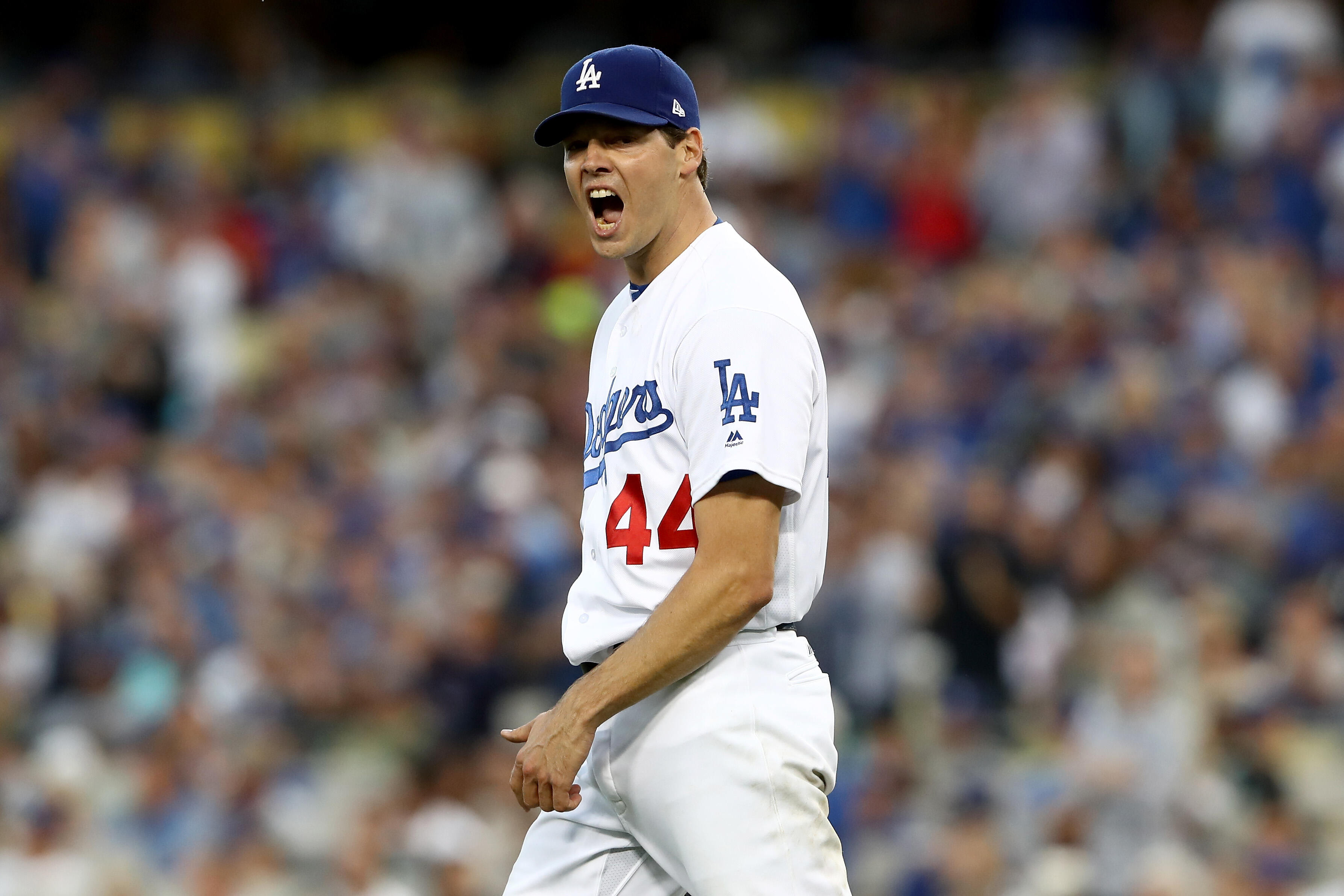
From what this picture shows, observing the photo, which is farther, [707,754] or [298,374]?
[298,374]

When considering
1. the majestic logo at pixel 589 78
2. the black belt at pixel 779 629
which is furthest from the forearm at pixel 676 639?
the majestic logo at pixel 589 78

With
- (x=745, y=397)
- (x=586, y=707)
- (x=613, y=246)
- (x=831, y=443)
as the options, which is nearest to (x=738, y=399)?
(x=745, y=397)

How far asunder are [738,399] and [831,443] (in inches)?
251

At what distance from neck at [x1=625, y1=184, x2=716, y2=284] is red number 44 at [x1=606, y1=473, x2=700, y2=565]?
1.39 feet

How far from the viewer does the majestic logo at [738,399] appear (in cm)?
305

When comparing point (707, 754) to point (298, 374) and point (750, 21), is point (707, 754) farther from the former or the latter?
point (750, 21)

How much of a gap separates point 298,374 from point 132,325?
131cm

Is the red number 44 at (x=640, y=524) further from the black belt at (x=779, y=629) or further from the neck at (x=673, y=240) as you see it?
the neck at (x=673, y=240)


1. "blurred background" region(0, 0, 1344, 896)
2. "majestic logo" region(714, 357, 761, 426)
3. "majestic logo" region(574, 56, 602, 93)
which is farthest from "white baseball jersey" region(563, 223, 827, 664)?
"blurred background" region(0, 0, 1344, 896)

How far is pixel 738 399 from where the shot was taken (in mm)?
3061

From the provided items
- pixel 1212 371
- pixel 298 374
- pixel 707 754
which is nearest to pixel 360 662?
pixel 298 374

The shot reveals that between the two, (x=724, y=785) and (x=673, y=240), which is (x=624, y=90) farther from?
(x=724, y=785)

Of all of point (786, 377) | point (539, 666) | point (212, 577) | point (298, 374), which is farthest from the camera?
point (298, 374)

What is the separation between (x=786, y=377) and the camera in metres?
3.11
